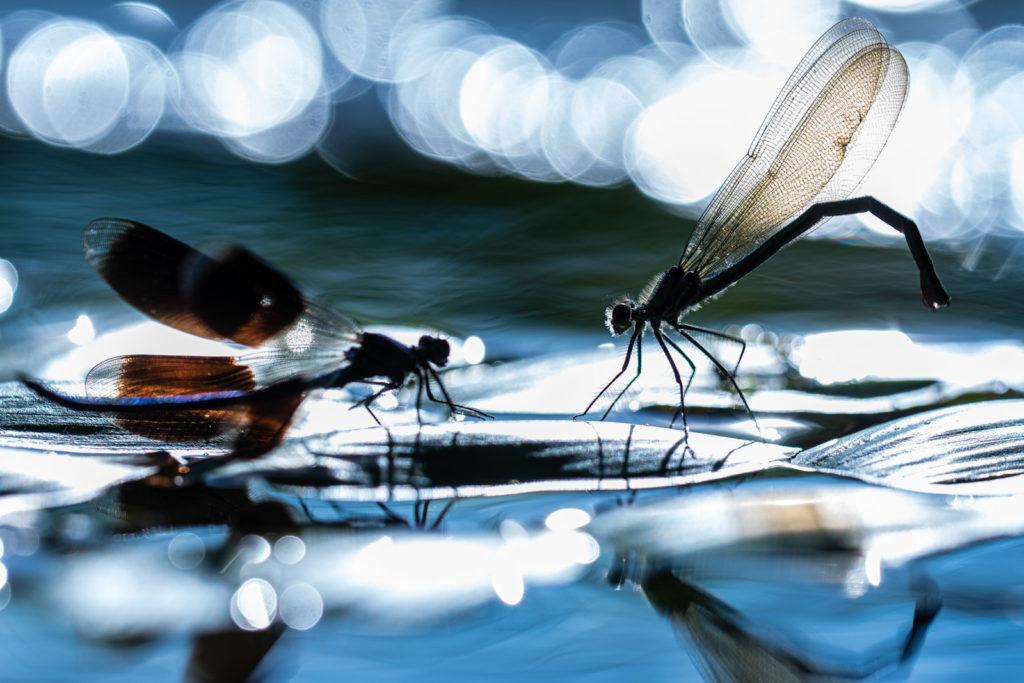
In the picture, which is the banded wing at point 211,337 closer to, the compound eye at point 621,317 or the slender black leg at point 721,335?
the compound eye at point 621,317

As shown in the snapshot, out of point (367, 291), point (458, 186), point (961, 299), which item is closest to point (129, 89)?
point (458, 186)

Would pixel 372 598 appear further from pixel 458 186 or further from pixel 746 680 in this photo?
pixel 458 186

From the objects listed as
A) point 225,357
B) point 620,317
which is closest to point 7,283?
point 225,357

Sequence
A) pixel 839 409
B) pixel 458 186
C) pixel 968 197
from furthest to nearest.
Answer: pixel 968 197 < pixel 458 186 < pixel 839 409

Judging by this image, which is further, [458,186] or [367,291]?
[458,186]

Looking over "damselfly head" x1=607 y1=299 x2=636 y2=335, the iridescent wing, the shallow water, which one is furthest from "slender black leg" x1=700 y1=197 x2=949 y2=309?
the iridescent wing

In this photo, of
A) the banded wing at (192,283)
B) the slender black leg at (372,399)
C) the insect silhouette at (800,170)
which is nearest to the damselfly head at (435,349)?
the slender black leg at (372,399)
